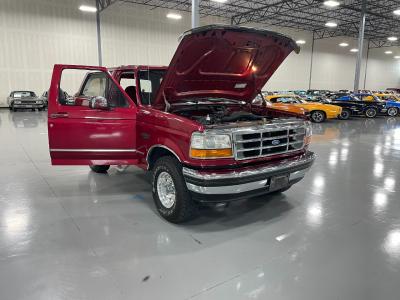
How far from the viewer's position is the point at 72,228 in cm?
337

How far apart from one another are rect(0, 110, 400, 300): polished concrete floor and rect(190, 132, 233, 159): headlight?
0.91 meters

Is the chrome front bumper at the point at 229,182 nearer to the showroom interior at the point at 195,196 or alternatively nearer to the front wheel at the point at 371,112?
the showroom interior at the point at 195,196

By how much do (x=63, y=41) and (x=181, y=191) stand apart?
20.3 metres

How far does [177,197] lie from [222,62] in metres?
1.86

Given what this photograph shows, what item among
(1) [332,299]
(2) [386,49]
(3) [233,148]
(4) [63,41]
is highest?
(2) [386,49]

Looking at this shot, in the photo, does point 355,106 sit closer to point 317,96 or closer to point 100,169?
point 317,96

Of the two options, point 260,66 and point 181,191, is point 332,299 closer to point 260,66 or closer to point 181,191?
point 181,191

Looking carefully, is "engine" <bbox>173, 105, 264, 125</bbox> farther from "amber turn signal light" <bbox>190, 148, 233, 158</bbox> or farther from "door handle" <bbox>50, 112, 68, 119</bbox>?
"door handle" <bbox>50, 112, 68, 119</bbox>

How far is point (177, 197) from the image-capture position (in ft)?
10.8

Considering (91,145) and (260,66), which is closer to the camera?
(91,145)

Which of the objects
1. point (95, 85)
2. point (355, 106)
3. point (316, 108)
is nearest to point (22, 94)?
point (95, 85)

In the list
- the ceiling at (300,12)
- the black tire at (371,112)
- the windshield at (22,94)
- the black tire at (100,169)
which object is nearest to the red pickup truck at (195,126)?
the black tire at (100,169)

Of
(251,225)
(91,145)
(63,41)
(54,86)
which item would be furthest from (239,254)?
(63,41)

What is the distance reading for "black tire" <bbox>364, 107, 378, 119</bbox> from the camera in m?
16.9
